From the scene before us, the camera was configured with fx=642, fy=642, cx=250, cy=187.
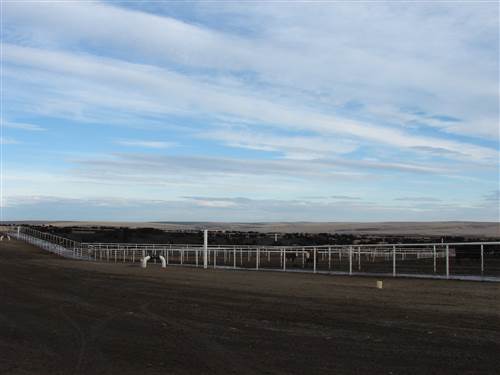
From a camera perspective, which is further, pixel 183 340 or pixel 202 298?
pixel 202 298

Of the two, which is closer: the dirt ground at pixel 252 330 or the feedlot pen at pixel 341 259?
the dirt ground at pixel 252 330

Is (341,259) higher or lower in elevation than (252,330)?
lower

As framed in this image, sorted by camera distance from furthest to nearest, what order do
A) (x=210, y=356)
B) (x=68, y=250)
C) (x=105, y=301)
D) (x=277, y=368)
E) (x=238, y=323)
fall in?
(x=68, y=250), (x=105, y=301), (x=238, y=323), (x=210, y=356), (x=277, y=368)

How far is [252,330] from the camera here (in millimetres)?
→ 10047

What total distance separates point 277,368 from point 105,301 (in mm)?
7872

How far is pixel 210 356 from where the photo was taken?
8062 mm

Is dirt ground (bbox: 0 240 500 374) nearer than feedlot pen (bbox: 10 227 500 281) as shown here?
Yes

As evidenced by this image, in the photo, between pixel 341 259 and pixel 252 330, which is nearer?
pixel 252 330

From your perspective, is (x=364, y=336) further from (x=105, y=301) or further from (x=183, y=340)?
(x=105, y=301)

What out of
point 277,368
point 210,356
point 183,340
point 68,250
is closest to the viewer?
point 277,368

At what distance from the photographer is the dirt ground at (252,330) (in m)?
7.63

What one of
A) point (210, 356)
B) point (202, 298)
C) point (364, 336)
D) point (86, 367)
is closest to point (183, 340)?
point (210, 356)

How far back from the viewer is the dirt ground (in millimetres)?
7633

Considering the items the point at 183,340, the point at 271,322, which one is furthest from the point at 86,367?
the point at 271,322
